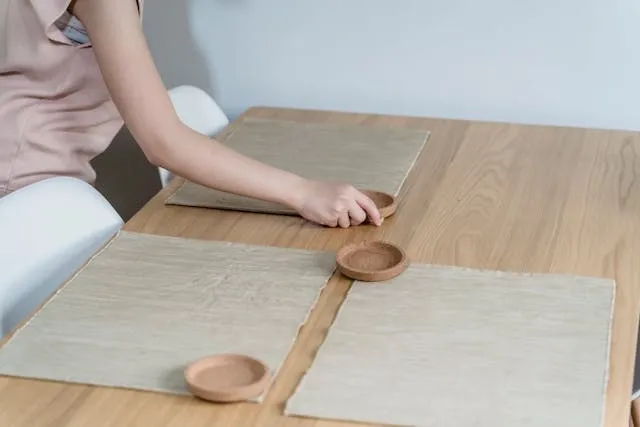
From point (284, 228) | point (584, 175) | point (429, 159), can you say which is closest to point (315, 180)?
point (284, 228)

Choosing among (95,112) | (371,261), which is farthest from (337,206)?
(95,112)

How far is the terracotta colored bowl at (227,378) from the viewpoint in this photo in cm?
95

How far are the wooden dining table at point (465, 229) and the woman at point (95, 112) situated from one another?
5 cm

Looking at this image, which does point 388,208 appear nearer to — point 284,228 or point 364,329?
point 284,228

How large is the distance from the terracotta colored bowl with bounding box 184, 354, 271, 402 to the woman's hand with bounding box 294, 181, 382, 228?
384mm

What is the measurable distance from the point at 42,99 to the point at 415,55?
0.70 meters

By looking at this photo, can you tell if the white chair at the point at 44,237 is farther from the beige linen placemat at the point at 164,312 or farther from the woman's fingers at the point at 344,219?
the woman's fingers at the point at 344,219

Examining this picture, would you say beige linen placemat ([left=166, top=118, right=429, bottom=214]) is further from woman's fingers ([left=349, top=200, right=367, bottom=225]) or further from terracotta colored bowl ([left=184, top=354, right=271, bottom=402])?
terracotta colored bowl ([left=184, top=354, right=271, bottom=402])

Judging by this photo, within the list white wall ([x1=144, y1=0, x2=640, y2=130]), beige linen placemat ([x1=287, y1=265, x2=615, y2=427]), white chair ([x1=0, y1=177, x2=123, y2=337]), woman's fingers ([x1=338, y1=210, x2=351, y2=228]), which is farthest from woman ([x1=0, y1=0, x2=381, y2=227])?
white wall ([x1=144, y1=0, x2=640, y2=130])

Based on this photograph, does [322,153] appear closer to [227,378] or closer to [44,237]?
[44,237]

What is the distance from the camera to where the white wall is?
1794 mm

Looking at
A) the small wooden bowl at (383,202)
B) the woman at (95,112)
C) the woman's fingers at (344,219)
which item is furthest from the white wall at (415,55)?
the woman's fingers at (344,219)

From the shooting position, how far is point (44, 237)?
1297 mm

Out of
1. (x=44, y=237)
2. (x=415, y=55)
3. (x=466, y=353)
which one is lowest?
(x=415, y=55)
